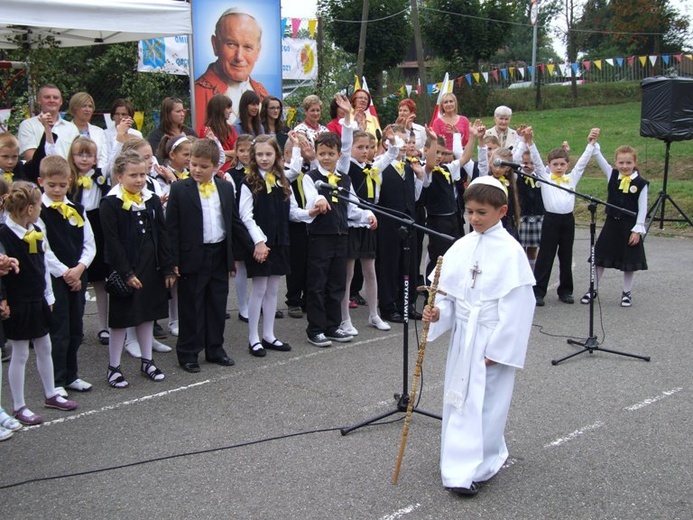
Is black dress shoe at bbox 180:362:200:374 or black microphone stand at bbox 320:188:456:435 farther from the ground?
black microphone stand at bbox 320:188:456:435

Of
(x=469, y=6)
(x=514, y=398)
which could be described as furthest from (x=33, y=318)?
(x=469, y=6)

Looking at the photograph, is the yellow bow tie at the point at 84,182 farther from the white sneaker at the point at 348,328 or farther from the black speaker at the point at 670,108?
the black speaker at the point at 670,108

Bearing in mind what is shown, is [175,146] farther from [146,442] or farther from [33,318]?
[146,442]

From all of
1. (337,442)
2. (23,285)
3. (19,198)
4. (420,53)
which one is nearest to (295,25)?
(420,53)

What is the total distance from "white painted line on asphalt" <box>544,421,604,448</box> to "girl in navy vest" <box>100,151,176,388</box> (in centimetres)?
301

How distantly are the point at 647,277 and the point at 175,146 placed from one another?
6.23 metres

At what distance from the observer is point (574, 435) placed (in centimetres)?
471

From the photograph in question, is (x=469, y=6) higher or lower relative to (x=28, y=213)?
higher

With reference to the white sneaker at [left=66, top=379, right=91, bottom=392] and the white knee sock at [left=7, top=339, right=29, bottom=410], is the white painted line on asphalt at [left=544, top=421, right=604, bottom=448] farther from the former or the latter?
the white knee sock at [left=7, top=339, right=29, bottom=410]

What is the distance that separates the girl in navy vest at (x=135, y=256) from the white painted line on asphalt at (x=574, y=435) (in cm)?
301

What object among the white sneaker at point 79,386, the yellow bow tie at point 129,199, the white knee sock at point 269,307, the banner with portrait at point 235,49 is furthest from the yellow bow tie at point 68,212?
the banner with portrait at point 235,49

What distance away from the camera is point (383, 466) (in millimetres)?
4270

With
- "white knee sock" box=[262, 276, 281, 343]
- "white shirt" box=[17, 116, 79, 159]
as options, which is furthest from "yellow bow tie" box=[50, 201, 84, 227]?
"white shirt" box=[17, 116, 79, 159]

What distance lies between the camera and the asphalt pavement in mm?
3830
